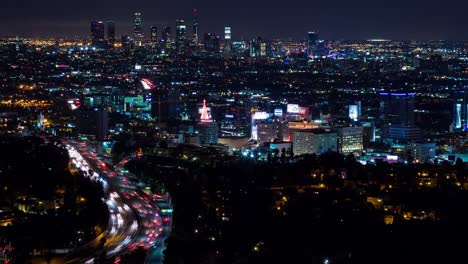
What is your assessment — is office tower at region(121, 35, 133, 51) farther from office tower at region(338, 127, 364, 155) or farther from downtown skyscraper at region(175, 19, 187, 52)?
office tower at region(338, 127, 364, 155)

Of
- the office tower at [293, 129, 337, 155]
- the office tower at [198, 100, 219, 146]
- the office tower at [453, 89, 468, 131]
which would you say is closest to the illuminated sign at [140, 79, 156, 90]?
the office tower at [198, 100, 219, 146]

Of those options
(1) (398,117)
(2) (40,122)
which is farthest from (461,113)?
(2) (40,122)

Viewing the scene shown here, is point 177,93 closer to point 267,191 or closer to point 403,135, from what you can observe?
point 403,135

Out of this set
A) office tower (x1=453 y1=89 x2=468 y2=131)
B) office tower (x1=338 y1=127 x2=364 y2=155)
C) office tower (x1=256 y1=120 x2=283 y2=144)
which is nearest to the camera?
office tower (x1=338 y1=127 x2=364 y2=155)

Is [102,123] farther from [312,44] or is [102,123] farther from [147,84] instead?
[312,44]

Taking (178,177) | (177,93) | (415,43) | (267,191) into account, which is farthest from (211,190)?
(415,43)

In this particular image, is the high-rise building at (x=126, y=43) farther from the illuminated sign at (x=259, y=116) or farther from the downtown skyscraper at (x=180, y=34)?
the illuminated sign at (x=259, y=116)

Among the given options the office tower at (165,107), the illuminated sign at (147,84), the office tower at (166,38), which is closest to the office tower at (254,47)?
the office tower at (166,38)
